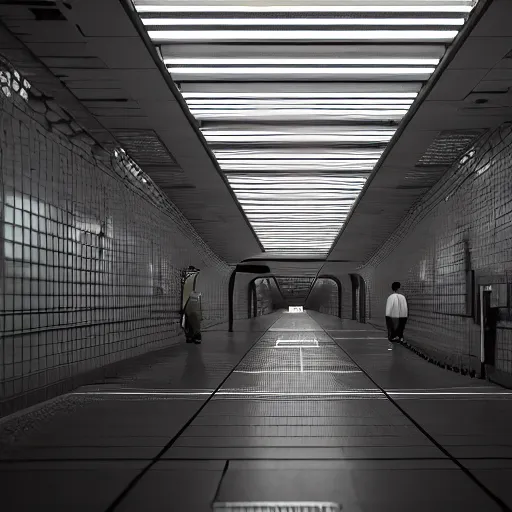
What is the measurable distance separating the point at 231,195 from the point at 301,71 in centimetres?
868

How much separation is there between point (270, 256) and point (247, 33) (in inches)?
1083

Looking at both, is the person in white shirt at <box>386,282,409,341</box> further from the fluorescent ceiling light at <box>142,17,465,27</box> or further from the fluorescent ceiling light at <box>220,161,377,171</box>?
the fluorescent ceiling light at <box>142,17,465,27</box>

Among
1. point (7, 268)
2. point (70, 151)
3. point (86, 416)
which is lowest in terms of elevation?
point (86, 416)

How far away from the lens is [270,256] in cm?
3466

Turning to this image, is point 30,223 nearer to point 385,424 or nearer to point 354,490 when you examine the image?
point 385,424

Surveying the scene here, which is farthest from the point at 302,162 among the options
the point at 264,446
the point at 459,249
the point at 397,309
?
the point at 264,446

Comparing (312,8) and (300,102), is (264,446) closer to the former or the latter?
(312,8)

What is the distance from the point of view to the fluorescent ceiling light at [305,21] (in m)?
6.84

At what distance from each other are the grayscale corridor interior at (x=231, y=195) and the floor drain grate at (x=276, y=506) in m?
0.02

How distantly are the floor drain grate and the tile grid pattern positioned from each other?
6501 millimetres

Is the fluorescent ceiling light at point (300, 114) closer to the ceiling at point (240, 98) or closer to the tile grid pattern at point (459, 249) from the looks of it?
the ceiling at point (240, 98)

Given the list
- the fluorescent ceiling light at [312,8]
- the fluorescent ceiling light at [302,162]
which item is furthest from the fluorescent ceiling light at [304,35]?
the fluorescent ceiling light at [302,162]

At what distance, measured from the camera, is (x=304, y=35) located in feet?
24.1

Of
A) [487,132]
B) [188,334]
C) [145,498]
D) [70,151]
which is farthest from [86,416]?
[188,334]
